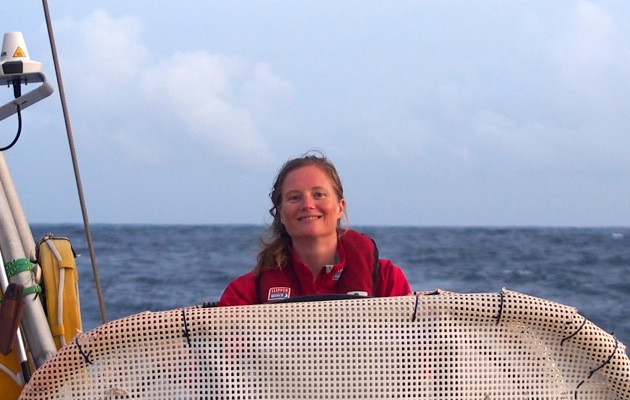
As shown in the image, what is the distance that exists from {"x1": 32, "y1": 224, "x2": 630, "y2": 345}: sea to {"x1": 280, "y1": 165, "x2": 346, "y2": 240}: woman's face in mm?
7807

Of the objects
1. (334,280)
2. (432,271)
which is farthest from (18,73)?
(432,271)

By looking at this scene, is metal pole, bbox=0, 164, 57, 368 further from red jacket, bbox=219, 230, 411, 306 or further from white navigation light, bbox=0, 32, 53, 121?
red jacket, bbox=219, 230, 411, 306

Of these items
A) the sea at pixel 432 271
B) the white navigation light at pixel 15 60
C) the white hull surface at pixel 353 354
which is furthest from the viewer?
the sea at pixel 432 271

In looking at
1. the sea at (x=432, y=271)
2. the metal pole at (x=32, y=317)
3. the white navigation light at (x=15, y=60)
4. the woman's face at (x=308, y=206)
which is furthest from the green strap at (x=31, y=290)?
the sea at (x=432, y=271)

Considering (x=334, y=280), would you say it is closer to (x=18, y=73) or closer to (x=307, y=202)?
(x=307, y=202)

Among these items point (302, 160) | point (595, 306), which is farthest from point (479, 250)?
point (302, 160)

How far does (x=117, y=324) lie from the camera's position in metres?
2.91

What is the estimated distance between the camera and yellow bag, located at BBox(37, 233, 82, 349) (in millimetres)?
3814

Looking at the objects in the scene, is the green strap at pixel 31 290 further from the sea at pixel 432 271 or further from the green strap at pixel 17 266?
the sea at pixel 432 271

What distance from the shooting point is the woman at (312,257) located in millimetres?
3982

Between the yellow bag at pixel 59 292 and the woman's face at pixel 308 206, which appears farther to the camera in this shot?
the woman's face at pixel 308 206

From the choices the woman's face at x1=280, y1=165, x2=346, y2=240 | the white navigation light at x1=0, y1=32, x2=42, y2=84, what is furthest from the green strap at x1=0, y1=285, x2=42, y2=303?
the woman's face at x1=280, y1=165, x2=346, y2=240

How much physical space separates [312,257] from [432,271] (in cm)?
1617

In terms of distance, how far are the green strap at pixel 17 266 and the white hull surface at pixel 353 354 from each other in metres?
0.94
